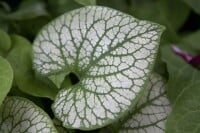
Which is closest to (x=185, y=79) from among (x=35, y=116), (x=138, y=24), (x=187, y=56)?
(x=187, y=56)

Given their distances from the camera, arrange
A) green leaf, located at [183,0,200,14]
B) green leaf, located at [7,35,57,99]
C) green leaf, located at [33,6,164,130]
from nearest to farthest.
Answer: green leaf, located at [33,6,164,130]
green leaf, located at [7,35,57,99]
green leaf, located at [183,0,200,14]

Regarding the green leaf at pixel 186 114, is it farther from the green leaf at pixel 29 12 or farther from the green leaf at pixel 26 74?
the green leaf at pixel 29 12

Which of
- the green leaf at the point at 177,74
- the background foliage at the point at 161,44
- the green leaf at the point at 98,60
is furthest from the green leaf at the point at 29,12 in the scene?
the green leaf at the point at 177,74

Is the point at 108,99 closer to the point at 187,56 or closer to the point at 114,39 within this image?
the point at 114,39

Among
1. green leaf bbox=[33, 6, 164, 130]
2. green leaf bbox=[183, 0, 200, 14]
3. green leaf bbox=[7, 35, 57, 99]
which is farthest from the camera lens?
green leaf bbox=[183, 0, 200, 14]

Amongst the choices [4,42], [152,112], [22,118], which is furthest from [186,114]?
[4,42]

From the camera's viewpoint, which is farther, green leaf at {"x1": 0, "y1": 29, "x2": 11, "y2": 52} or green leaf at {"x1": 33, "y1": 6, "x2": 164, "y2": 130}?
green leaf at {"x1": 0, "y1": 29, "x2": 11, "y2": 52}

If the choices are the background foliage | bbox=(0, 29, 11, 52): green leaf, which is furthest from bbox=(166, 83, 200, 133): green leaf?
bbox=(0, 29, 11, 52): green leaf

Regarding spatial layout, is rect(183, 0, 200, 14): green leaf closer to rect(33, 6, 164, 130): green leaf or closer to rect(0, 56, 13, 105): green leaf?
rect(33, 6, 164, 130): green leaf
